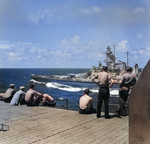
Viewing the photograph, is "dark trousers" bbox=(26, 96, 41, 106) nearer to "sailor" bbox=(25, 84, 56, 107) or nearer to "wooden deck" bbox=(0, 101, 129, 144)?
"sailor" bbox=(25, 84, 56, 107)

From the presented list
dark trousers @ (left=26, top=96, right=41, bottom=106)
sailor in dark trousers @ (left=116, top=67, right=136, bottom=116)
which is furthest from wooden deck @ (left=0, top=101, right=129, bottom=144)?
dark trousers @ (left=26, top=96, right=41, bottom=106)

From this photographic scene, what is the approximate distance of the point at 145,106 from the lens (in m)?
3.53

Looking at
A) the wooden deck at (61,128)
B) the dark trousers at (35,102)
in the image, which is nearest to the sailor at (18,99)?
the dark trousers at (35,102)

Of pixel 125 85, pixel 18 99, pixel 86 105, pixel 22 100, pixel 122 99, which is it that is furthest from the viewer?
pixel 22 100

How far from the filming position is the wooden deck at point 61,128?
5016 millimetres

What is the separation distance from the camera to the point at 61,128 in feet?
19.5

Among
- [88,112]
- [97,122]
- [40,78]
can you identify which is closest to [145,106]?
[97,122]

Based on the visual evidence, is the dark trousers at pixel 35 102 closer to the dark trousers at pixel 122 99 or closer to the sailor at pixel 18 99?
the sailor at pixel 18 99

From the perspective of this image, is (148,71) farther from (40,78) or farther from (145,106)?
(40,78)

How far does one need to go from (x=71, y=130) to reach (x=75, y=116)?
1540mm

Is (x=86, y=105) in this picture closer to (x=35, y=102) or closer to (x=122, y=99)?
(x=122, y=99)

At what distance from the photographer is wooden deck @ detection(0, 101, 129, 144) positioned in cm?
502

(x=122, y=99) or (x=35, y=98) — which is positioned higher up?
(x=122, y=99)

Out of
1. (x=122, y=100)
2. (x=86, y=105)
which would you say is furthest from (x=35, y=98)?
(x=122, y=100)
